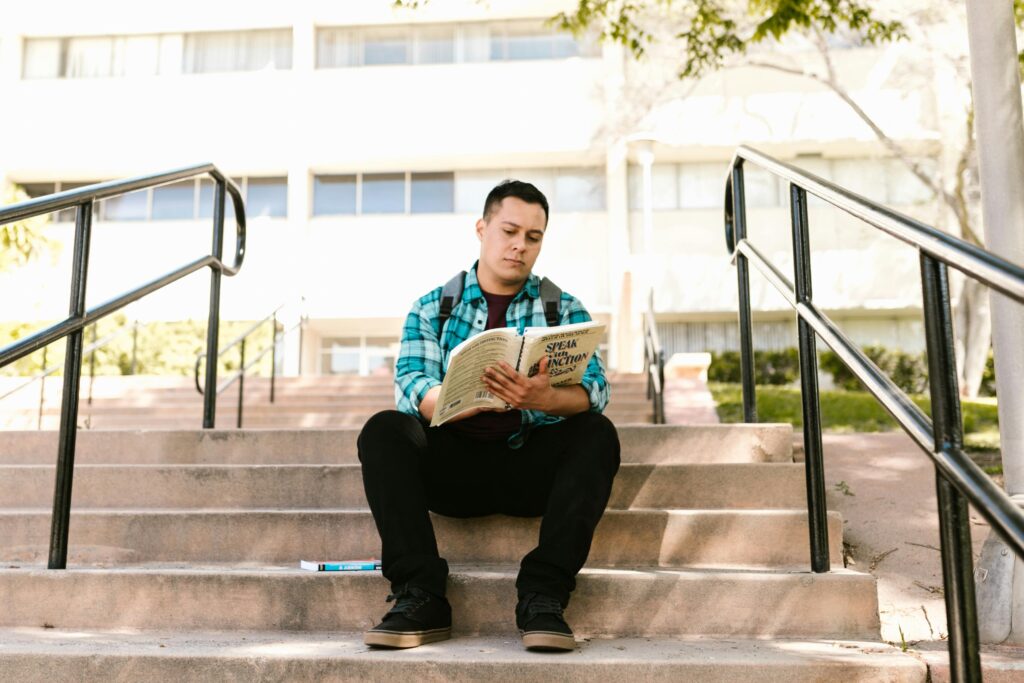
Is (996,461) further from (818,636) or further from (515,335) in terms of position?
(515,335)

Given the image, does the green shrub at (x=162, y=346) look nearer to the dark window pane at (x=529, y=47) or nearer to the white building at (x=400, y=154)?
the white building at (x=400, y=154)

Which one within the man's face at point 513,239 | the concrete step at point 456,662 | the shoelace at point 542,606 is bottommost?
the concrete step at point 456,662

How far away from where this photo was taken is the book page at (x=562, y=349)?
2.49m

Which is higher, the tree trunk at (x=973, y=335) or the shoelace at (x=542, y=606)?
the tree trunk at (x=973, y=335)

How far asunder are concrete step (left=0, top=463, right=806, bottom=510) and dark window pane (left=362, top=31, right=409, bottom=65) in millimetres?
13591

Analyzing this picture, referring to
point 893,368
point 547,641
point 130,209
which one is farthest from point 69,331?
point 130,209

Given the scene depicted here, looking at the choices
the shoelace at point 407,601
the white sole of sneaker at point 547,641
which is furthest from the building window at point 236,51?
the white sole of sneaker at point 547,641

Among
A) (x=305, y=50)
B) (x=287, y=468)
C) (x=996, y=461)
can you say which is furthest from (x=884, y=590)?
(x=305, y=50)

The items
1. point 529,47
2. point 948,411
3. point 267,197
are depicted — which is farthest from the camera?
point 267,197

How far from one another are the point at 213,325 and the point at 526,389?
194 cm

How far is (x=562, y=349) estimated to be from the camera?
2.56m

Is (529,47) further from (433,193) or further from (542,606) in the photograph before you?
(542,606)

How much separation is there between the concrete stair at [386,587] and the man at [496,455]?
11 centimetres

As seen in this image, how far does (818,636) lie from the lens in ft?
7.88
